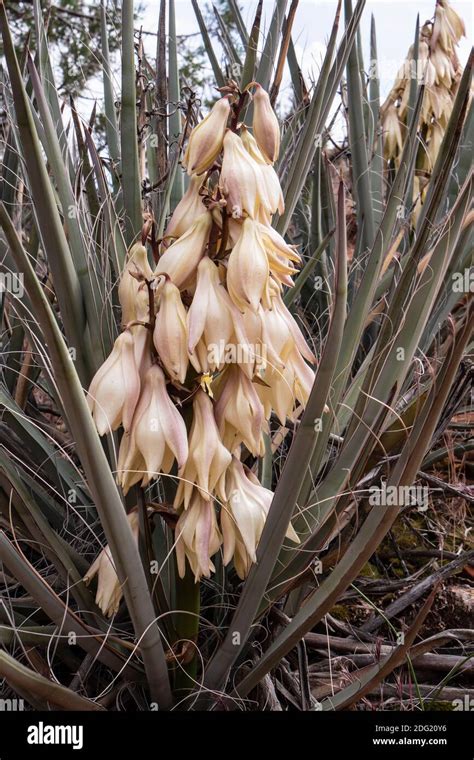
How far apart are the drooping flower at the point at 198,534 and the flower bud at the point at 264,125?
343mm

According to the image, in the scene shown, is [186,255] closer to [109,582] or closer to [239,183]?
[239,183]

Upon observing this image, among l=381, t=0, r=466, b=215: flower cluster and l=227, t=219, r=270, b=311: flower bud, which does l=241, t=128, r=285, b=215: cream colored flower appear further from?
l=381, t=0, r=466, b=215: flower cluster

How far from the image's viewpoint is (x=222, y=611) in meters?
0.93

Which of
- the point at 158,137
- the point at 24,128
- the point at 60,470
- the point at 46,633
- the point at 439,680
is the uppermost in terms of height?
the point at 158,137

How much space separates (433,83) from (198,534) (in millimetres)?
1319

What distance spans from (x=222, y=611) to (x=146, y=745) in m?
0.20

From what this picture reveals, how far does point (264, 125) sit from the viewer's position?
71 cm

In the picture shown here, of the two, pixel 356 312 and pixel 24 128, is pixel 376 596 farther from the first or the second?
pixel 24 128

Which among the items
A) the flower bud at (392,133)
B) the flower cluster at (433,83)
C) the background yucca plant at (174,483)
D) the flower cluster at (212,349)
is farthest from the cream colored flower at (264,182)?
the flower bud at (392,133)

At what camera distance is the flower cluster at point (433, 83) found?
162cm

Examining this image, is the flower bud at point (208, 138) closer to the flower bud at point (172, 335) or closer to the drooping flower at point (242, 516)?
the flower bud at point (172, 335)

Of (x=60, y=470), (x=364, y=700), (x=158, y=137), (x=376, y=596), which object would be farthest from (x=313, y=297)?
(x=364, y=700)

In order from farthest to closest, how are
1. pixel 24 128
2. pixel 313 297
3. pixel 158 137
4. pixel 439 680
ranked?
pixel 313 297 → pixel 158 137 → pixel 439 680 → pixel 24 128

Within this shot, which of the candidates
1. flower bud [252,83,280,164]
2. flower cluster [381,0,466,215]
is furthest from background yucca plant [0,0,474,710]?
flower cluster [381,0,466,215]
